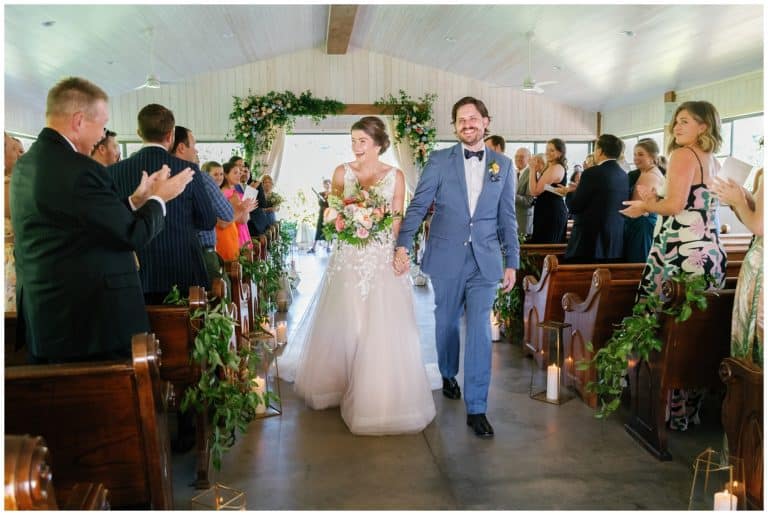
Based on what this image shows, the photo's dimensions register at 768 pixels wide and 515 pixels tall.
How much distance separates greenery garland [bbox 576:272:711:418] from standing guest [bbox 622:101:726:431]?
11 centimetres

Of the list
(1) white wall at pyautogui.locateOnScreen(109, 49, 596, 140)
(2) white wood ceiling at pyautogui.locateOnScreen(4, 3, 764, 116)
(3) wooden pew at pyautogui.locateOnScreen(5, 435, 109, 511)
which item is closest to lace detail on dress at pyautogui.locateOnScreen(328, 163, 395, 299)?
(3) wooden pew at pyautogui.locateOnScreen(5, 435, 109, 511)

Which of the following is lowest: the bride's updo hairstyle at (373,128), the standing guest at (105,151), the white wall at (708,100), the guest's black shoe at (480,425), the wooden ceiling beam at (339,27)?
the guest's black shoe at (480,425)

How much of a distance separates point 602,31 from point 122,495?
810cm

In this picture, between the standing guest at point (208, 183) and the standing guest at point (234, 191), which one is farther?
the standing guest at point (234, 191)

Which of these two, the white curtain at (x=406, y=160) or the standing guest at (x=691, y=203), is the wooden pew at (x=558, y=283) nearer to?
the standing guest at (x=691, y=203)

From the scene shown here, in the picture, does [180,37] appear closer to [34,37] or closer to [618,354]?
[34,37]

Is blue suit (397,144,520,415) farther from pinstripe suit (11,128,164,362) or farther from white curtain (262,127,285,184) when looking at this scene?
white curtain (262,127,285,184)

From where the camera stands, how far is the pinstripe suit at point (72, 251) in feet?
6.91

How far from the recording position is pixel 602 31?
26.6ft

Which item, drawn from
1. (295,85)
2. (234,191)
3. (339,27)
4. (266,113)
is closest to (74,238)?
(234,191)

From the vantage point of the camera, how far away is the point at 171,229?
10.4 feet

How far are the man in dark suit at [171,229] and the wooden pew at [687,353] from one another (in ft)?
7.70

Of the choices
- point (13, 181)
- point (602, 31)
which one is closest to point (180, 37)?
point (602, 31)

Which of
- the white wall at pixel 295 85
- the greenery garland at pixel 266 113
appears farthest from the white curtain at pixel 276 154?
the white wall at pixel 295 85
